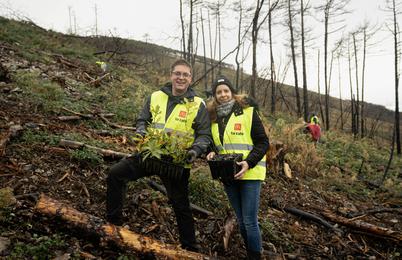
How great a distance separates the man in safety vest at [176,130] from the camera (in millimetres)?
3225

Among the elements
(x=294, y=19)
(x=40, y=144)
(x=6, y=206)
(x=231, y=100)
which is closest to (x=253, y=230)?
(x=231, y=100)

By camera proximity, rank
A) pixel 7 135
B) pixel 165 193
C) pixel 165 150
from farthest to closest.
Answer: pixel 165 193 → pixel 7 135 → pixel 165 150

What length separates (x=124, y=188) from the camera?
3.31 meters

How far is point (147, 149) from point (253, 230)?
1419mm

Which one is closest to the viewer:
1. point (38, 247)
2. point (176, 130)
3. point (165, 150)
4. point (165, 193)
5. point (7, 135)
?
point (38, 247)

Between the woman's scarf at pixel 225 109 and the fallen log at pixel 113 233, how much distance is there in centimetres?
146

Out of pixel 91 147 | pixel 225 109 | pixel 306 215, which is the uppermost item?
pixel 225 109

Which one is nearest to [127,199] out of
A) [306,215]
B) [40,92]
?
[306,215]

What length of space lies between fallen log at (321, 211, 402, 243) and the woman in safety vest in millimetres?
3008

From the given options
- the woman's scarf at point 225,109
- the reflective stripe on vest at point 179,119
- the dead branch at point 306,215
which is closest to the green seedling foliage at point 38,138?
the reflective stripe on vest at point 179,119

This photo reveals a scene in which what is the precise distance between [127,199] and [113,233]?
4.44ft

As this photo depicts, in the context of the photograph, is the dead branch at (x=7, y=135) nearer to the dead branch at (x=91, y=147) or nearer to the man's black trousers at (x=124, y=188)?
the dead branch at (x=91, y=147)

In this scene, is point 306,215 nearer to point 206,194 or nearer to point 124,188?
point 206,194

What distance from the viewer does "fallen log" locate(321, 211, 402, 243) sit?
17.0 ft
